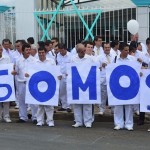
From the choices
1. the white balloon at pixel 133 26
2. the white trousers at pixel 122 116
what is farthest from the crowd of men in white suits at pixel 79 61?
the white balloon at pixel 133 26

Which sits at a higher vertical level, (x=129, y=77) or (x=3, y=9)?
(x=3, y=9)

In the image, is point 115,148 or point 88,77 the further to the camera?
point 88,77

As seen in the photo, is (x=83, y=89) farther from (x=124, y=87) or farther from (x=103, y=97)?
(x=103, y=97)

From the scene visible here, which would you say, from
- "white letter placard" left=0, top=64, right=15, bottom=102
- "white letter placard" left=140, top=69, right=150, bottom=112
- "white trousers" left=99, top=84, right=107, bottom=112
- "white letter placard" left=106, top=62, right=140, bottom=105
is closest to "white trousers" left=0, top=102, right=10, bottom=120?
"white letter placard" left=0, top=64, right=15, bottom=102

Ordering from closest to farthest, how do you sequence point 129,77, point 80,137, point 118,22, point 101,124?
point 80,137, point 129,77, point 101,124, point 118,22

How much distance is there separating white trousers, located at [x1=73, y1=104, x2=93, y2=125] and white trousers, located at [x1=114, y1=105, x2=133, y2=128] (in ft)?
1.89

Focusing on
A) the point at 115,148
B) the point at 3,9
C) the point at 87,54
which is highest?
the point at 3,9

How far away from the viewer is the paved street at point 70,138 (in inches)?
323

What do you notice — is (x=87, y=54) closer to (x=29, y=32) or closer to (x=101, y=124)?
(x=101, y=124)

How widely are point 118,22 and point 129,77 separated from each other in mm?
4788

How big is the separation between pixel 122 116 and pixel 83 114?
832mm

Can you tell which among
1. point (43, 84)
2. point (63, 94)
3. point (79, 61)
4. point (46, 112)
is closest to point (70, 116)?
point (63, 94)

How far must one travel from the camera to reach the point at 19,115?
10.7 metres

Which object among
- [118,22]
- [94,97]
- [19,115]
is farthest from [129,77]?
[118,22]
